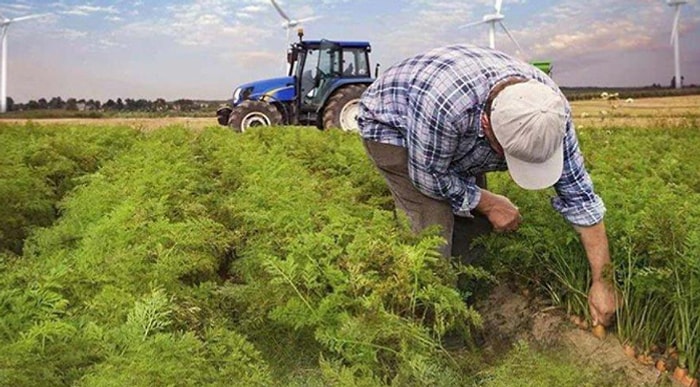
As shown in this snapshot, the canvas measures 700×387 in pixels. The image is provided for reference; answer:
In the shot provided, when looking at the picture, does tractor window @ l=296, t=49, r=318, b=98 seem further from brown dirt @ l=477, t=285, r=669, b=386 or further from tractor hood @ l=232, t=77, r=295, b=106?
brown dirt @ l=477, t=285, r=669, b=386

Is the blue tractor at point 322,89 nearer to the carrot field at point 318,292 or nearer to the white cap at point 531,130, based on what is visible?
the carrot field at point 318,292

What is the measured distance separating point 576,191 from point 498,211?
2.21 feet

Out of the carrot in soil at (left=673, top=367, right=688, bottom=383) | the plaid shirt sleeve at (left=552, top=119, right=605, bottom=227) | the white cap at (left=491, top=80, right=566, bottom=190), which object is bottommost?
the carrot in soil at (left=673, top=367, right=688, bottom=383)

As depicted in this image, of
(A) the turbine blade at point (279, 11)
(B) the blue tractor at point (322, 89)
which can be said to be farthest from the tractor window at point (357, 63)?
(A) the turbine blade at point (279, 11)

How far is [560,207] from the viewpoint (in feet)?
15.8

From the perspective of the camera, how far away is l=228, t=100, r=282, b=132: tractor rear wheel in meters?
20.0

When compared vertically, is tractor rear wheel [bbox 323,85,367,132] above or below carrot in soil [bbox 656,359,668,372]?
above

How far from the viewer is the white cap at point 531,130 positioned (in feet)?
13.6

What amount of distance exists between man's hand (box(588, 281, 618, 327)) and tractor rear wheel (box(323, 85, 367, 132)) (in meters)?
13.7

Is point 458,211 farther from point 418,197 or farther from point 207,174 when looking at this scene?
point 207,174

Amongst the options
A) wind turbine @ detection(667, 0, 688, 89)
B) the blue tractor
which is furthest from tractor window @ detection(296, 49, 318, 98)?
wind turbine @ detection(667, 0, 688, 89)

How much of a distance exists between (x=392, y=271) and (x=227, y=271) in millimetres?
2166

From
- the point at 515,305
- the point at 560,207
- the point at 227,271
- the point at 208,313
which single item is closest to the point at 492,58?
the point at 560,207

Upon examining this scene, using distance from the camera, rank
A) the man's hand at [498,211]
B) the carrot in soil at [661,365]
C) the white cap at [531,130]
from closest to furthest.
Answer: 1. the white cap at [531,130]
2. the carrot in soil at [661,365]
3. the man's hand at [498,211]
